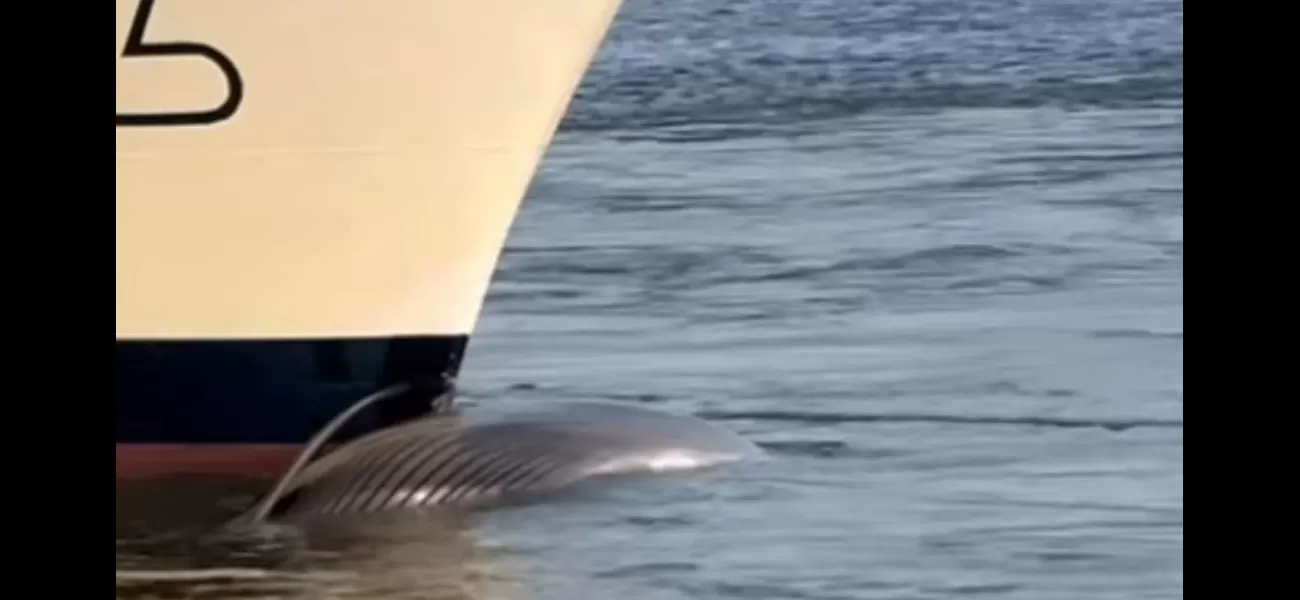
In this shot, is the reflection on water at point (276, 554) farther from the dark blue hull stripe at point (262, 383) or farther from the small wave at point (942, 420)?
the small wave at point (942, 420)

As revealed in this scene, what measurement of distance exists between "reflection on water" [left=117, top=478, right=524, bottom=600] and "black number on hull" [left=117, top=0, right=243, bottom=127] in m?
0.97

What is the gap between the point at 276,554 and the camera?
19.5 ft

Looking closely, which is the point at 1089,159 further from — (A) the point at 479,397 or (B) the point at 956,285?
(A) the point at 479,397

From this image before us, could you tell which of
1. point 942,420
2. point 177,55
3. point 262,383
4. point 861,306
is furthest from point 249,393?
→ point 861,306

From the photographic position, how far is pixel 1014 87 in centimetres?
1647

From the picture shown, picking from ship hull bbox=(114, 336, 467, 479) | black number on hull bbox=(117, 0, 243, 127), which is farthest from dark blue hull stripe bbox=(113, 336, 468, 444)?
black number on hull bbox=(117, 0, 243, 127)

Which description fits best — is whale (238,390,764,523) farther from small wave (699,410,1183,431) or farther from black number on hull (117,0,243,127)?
small wave (699,410,1183,431)

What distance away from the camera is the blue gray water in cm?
595

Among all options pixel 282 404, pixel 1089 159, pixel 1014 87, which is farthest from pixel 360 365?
pixel 1014 87

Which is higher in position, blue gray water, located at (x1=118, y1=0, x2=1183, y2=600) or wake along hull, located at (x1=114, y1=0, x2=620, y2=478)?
wake along hull, located at (x1=114, y1=0, x2=620, y2=478)

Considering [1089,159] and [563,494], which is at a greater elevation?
[563,494]

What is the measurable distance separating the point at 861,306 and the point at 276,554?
444 centimetres

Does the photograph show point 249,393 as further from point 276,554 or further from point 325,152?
point 325,152
